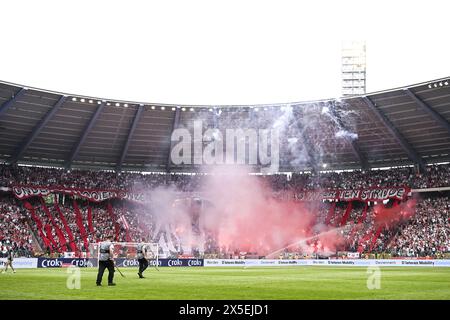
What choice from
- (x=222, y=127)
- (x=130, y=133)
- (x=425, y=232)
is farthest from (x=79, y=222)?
(x=425, y=232)

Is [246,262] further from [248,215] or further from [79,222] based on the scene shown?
[79,222]

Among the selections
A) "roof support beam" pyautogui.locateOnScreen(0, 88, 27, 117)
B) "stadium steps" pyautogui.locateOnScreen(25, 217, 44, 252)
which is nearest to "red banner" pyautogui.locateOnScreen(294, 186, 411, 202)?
"stadium steps" pyautogui.locateOnScreen(25, 217, 44, 252)

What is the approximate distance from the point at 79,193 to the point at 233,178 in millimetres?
17968

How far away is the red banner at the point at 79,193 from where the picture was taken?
59.8 m

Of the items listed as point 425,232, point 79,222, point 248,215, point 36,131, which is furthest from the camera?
point 248,215

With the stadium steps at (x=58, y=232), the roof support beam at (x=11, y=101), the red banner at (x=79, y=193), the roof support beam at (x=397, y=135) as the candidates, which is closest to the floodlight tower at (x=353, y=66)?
the roof support beam at (x=397, y=135)

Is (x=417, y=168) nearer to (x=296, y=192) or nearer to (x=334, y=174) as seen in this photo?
(x=334, y=174)

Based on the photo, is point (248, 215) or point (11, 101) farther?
point (248, 215)

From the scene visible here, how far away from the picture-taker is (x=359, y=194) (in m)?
63.9

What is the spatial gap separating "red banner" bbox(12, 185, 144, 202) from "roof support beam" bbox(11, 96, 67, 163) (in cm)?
376

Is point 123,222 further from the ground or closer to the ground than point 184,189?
closer to the ground

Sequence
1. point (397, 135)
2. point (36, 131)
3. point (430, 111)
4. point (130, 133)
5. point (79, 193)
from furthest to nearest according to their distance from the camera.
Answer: point (79, 193)
point (130, 133)
point (397, 135)
point (36, 131)
point (430, 111)

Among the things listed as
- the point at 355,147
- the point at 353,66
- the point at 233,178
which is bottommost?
the point at 233,178
